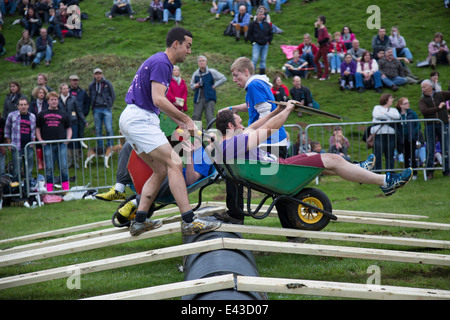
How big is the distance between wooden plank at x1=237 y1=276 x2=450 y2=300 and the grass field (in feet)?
2.78

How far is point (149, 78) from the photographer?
17.2 ft

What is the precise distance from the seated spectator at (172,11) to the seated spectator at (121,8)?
295 centimetres

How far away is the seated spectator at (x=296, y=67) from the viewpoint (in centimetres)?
1903

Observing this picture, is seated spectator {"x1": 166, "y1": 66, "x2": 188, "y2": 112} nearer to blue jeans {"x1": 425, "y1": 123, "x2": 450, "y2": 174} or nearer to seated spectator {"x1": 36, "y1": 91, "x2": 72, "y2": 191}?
seated spectator {"x1": 36, "y1": 91, "x2": 72, "y2": 191}

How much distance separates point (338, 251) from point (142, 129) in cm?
228

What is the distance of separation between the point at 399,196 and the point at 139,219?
5964 mm

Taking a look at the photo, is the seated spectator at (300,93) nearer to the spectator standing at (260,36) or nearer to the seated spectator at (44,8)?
the spectator standing at (260,36)

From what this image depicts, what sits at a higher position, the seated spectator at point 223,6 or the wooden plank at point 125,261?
the seated spectator at point 223,6

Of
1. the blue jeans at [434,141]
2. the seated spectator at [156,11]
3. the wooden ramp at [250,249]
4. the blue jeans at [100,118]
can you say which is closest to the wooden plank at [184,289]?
the wooden ramp at [250,249]

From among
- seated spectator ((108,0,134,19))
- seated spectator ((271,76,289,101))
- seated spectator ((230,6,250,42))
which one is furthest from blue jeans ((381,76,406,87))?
seated spectator ((108,0,134,19))

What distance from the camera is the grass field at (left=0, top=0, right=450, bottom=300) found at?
5461mm

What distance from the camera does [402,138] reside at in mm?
11445

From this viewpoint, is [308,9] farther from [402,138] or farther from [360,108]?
[402,138]
